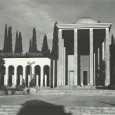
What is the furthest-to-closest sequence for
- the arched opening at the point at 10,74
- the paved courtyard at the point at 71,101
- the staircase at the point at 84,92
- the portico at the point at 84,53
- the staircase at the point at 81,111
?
the arched opening at the point at 10,74
the portico at the point at 84,53
the staircase at the point at 84,92
the paved courtyard at the point at 71,101
the staircase at the point at 81,111


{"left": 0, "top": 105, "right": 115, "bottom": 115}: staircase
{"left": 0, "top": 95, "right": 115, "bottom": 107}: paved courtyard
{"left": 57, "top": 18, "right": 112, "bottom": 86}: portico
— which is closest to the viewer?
{"left": 0, "top": 105, "right": 115, "bottom": 115}: staircase

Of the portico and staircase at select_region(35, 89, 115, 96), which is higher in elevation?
the portico

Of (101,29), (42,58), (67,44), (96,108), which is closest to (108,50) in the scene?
(101,29)

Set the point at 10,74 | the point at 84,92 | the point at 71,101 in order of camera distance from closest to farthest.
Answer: the point at 71,101
the point at 84,92
the point at 10,74

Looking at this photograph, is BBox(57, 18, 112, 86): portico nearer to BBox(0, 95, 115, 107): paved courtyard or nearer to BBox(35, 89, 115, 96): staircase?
BBox(35, 89, 115, 96): staircase

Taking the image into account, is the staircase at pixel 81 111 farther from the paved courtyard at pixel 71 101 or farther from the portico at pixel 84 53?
the portico at pixel 84 53

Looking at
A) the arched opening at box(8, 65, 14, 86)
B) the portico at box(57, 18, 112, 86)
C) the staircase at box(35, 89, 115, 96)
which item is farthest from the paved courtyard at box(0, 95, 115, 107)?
the arched opening at box(8, 65, 14, 86)

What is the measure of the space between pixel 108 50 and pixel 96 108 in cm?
3057

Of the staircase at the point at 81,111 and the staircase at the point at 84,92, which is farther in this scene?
the staircase at the point at 84,92

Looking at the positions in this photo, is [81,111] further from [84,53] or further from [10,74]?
[10,74]

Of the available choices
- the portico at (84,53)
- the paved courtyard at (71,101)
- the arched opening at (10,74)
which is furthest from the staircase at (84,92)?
the arched opening at (10,74)

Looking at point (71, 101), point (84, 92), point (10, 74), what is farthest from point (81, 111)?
point (10, 74)

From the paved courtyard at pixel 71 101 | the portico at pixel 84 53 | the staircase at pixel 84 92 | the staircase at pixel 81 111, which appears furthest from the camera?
the portico at pixel 84 53

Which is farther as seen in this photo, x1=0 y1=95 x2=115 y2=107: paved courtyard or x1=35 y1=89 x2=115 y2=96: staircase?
x1=35 y1=89 x2=115 y2=96: staircase
